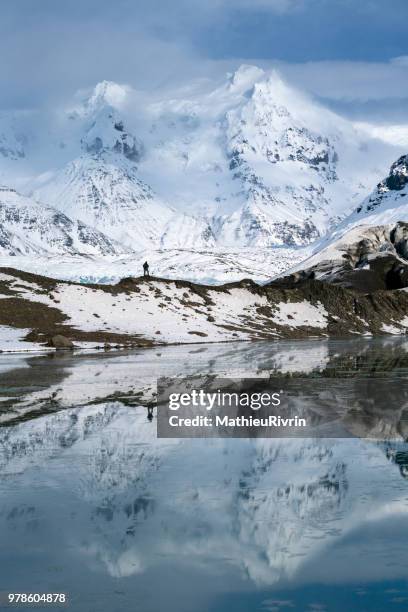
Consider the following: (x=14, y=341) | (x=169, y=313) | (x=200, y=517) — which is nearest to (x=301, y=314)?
(x=169, y=313)

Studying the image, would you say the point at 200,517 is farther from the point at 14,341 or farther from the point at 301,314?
the point at 301,314

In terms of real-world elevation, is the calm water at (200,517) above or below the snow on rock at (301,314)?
below

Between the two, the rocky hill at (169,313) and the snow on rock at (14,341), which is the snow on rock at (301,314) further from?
the snow on rock at (14,341)

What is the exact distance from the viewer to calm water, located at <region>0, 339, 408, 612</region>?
1196cm

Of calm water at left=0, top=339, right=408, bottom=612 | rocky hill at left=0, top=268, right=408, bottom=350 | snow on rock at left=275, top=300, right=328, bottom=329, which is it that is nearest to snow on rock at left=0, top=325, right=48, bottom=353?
rocky hill at left=0, top=268, right=408, bottom=350

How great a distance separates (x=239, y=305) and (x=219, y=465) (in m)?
97.1

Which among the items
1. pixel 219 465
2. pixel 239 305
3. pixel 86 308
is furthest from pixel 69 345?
pixel 219 465

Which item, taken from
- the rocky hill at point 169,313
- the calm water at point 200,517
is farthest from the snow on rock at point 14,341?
the calm water at point 200,517

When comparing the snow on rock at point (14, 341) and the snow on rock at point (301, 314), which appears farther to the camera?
the snow on rock at point (301, 314)

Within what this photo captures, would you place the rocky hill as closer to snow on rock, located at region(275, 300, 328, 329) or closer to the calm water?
snow on rock, located at region(275, 300, 328, 329)

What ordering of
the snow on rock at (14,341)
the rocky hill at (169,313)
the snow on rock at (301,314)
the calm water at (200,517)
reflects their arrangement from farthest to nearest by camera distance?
the snow on rock at (301,314)
the rocky hill at (169,313)
the snow on rock at (14,341)
the calm water at (200,517)

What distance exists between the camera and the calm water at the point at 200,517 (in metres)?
12.0

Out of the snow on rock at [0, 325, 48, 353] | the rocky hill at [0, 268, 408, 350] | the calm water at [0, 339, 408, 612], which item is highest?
the rocky hill at [0, 268, 408, 350]

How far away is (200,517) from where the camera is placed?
1548 centimetres
